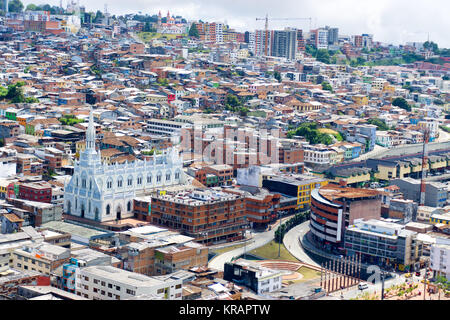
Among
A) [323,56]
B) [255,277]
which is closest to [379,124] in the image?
[323,56]

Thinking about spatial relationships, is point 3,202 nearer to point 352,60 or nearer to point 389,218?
point 389,218

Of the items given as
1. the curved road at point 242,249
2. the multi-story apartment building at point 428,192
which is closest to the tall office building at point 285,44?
the multi-story apartment building at point 428,192

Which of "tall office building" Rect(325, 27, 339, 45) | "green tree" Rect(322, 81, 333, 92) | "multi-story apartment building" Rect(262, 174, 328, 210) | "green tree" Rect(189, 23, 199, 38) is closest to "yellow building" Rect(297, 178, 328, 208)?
"multi-story apartment building" Rect(262, 174, 328, 210)

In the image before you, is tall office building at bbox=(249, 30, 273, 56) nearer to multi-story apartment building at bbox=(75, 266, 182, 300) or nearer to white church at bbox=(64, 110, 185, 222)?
white church at bbox=(64, 110, 185, 222)

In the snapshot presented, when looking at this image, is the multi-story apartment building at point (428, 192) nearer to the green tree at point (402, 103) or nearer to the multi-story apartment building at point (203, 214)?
the multi-story apartment building at point (203, 214)

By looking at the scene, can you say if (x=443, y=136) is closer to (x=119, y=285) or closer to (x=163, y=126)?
(x=163, y=126)

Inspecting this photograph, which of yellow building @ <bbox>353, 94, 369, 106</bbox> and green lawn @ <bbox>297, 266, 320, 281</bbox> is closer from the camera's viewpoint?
green lawn @ <bbox>297, 266, 320, 281</bbox>
